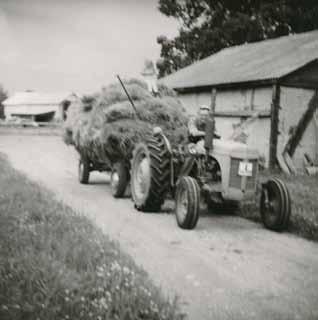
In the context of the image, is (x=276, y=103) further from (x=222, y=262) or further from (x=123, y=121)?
(x=222, y=262)

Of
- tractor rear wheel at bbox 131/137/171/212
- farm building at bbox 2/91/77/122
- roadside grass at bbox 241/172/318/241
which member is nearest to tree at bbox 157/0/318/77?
roadside grass at bbox 241/172/318/241

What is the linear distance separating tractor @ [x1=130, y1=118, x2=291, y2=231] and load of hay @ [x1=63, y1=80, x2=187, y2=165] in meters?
0.75

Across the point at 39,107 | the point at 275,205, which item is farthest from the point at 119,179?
the point at 39,107

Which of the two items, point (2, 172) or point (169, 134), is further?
point (2, 172)

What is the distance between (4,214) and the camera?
6363 mm

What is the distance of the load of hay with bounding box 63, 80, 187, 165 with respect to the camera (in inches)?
349

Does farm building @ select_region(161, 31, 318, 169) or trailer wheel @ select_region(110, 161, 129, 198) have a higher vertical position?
farm building @ select_region(161, 31, 318, 169)

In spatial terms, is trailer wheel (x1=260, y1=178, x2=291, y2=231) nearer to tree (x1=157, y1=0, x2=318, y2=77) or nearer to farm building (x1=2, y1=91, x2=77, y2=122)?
tree (x1=157, y1=0, x2=318, y2=77)

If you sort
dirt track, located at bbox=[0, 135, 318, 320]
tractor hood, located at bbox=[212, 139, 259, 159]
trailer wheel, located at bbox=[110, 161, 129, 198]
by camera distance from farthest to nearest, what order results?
trailer wheel, located at bbox=[110, 161, 129, 198], tractor hood, located at bbox=[212, 139, 259, 159], dirt track, located at bbox=[0, 135, 318, 320]

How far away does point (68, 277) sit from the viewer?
4086 mm

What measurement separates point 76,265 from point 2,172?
7031 mm

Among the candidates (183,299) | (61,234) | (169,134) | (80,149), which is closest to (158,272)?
(183,299)

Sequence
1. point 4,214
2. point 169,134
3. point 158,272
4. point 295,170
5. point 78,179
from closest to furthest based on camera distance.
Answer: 1. point 158,272
2. point 4,214
3. point 169,134
4. point 78,179
5. point 295,170

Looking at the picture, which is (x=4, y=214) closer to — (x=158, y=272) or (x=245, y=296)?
(x=158, y=272)
